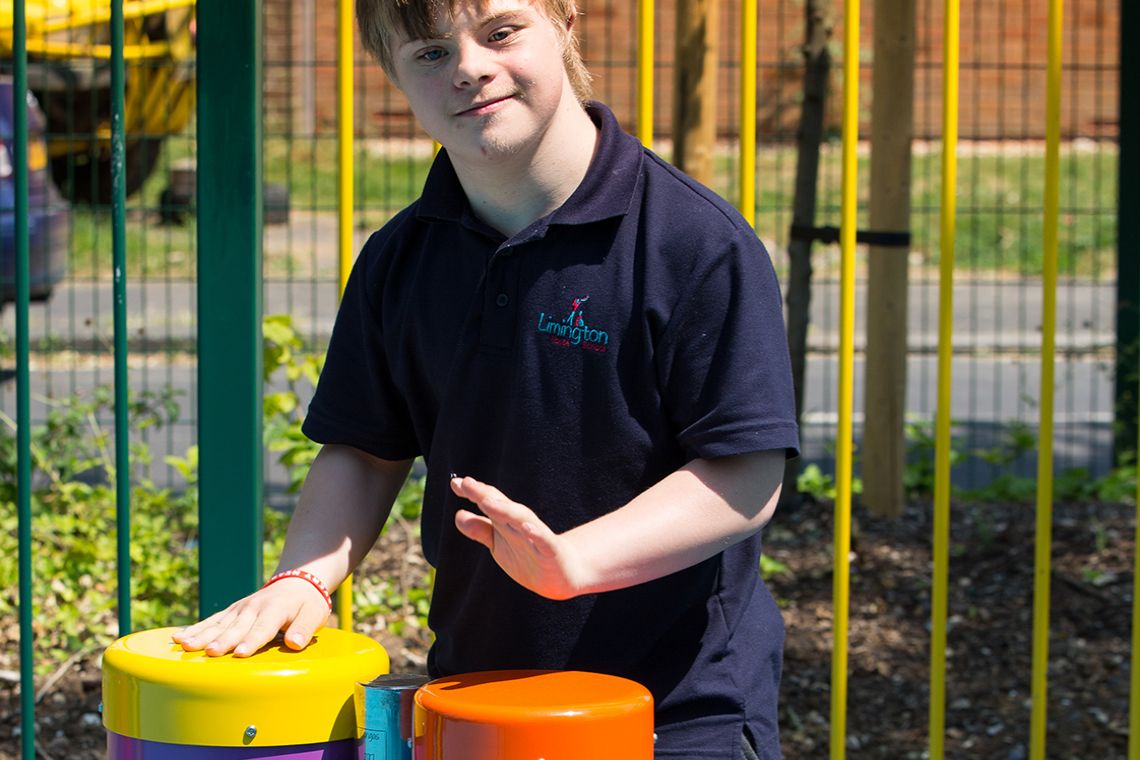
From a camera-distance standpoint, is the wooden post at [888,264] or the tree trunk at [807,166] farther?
the tree trunk at [807,166]

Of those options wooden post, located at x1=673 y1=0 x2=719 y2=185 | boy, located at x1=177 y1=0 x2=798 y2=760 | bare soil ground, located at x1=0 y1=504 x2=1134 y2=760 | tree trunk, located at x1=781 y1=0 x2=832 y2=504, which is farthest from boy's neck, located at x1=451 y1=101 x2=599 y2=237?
tree trunk, located at x1=781 y1=0 x2=832 y2=504

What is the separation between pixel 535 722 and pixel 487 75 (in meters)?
0.67

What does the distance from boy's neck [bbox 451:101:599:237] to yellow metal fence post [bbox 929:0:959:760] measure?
2.80 feet

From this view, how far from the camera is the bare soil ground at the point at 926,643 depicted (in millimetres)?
3615

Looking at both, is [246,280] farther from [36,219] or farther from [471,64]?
[36,219]

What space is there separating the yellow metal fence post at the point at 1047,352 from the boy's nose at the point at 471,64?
3.51ft

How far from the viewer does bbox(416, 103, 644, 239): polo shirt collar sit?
178cm

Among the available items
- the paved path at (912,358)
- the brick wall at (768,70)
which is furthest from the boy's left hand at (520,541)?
the brick wall at (768,70)

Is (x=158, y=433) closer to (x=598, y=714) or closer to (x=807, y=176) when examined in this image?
(x=807, y=176)

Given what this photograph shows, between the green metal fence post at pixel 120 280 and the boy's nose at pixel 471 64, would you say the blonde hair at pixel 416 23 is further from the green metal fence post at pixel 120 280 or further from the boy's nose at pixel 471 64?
the green metal fence post at pixel 120 280

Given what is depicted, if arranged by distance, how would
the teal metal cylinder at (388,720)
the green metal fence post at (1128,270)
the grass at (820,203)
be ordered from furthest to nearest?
the grass at (820,203)
the green metal fence post at (1128,270)
the teal metal cylinder at (388,720)

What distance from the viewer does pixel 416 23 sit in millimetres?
1716

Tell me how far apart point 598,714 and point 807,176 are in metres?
3.29

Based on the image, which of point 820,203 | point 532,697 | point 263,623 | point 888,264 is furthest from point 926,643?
point 820,203
